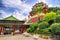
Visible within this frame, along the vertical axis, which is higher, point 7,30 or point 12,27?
point 12,27

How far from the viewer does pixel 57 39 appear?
11922 mm

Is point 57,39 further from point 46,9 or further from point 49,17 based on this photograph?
point 46,9

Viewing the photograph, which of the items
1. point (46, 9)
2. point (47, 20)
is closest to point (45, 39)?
point (47, 20)

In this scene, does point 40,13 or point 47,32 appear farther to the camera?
point 40,13

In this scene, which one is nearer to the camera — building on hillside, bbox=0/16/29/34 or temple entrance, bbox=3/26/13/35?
building on hillside, bbox=0/16/29/34

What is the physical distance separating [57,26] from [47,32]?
2.89 metres

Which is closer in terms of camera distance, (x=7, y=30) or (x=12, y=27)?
(x=12, y=27)

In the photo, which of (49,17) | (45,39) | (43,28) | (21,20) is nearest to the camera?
(45,39)

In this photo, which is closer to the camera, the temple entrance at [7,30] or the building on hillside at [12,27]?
the building on hillside at [12,27]

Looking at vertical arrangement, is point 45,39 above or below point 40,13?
below

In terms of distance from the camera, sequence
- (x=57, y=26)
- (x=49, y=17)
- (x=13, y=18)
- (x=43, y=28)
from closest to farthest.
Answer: (x=57, y=26) < (x=43, y=28) < (x=49, y=17) < (x=13, y=18)

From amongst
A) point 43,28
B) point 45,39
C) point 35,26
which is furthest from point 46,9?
point 45,39

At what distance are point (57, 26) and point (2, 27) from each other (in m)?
12.0

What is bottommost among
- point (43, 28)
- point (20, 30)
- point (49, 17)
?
point (20, 30)
